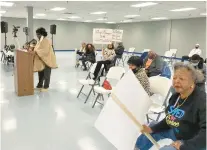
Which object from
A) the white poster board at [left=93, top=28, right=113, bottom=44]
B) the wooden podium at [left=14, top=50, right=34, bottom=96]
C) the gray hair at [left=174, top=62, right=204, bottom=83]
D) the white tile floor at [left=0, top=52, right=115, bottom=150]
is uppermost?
the white poster board at [left=93, top=28, right=113, bottom=44]

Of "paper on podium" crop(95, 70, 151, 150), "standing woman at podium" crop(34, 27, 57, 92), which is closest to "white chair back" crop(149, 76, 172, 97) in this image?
"paper on podium" crop(95, 70, 151, 150)

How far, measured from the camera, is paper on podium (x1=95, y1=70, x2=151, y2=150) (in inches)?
57.4

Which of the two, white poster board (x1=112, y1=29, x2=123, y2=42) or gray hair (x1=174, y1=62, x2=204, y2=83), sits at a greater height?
white poster board (x1=112, y1=29, x2=123, y2=42)

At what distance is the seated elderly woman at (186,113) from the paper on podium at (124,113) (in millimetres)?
181

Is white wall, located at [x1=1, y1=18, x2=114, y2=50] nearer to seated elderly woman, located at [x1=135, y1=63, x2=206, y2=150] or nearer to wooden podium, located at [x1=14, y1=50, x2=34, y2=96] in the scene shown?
wooden podium, located at [x1=14, y1=50, x2=34, y2=96]

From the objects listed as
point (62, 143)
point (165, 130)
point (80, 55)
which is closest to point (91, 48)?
point (80, 55)

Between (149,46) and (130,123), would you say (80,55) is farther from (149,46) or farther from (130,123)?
(149,46)

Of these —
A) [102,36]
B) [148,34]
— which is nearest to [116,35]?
[102,36]

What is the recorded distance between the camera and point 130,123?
4.80ft

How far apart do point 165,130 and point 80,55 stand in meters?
8.20

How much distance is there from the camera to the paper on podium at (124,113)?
4.78ft

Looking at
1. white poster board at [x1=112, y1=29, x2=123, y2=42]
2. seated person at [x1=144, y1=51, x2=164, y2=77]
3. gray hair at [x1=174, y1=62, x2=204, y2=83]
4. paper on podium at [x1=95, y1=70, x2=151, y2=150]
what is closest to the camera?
paper on podium at [x1=95, y1=70, x2=151, y2=150]

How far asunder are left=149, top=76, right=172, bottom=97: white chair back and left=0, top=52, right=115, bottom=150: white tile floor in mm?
1036

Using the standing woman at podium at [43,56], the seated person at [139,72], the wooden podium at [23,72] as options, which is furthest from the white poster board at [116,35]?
the seated person at [139,72]
